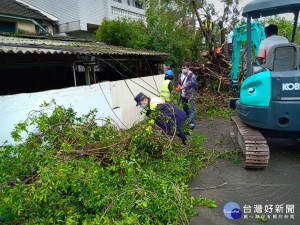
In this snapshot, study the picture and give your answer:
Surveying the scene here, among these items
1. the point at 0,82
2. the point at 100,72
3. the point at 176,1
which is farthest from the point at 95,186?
the point at 176,1

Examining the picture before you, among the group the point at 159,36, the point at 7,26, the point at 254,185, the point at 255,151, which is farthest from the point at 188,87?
the point at 7,26

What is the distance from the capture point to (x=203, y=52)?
12.1m

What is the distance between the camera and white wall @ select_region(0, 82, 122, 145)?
13.7ft

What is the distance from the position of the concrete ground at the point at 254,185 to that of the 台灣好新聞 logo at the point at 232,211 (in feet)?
0.17

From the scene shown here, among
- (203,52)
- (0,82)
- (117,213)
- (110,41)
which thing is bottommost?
(117,213)

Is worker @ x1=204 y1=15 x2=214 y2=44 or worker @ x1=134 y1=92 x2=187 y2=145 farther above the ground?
worker @ x1=204 y1=15 x2=214 y2=44

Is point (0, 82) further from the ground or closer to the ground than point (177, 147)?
further from the ground

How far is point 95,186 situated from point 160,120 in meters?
2.18

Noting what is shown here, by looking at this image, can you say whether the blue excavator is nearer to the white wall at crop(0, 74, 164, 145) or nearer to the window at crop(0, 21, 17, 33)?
the white wall at crop(0, 74, 164, 145)

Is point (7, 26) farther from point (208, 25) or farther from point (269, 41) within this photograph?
point (269, 41)

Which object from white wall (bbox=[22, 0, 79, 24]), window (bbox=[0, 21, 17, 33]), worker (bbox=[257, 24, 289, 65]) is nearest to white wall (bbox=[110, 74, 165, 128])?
worker (bbox=[257, 24, 289, 65])

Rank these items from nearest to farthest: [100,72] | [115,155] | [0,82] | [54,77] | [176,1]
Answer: [115,155]
[0,82]
[54,77]
[100,72]
[176,1]

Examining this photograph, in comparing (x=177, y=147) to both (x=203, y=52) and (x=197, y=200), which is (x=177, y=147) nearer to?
(x=197, y=200)

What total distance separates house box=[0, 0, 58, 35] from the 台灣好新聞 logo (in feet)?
47.3
